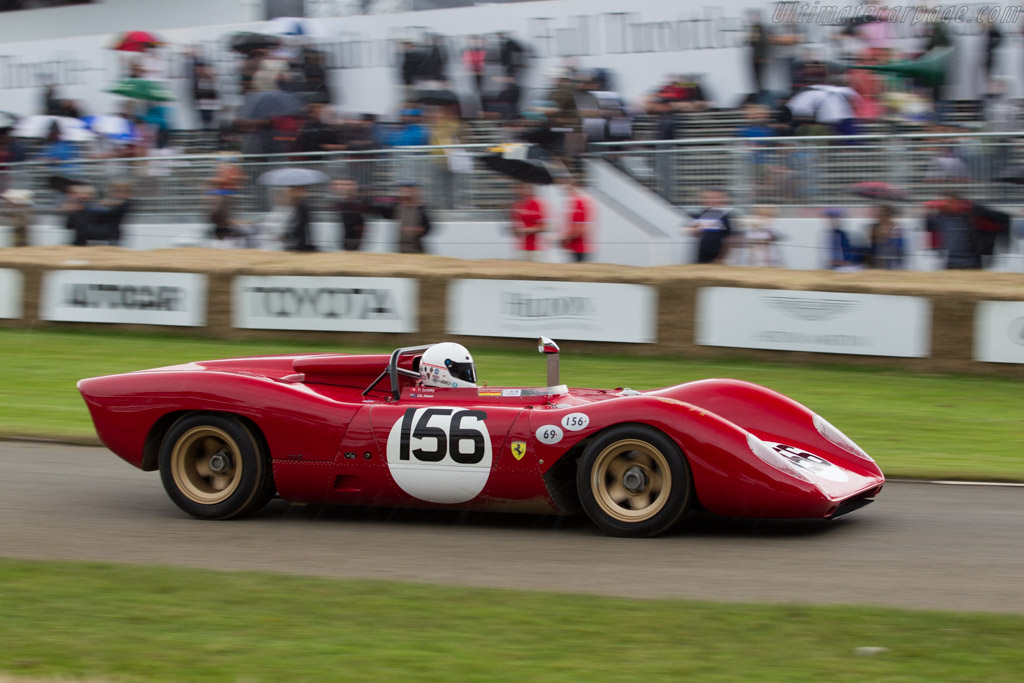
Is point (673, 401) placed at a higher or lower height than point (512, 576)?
higher

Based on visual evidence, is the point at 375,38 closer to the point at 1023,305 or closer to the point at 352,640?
the point at 1023,305

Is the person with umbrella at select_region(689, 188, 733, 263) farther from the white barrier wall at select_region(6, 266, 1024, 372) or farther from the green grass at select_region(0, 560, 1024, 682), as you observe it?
the green grass at select_region(0, 560, 1024, 682)

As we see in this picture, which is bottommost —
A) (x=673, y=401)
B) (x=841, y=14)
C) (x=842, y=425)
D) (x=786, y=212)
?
(x=842, y=425)

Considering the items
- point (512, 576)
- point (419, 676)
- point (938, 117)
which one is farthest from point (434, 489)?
point (938, 117)

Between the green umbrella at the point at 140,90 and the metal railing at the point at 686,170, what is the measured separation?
97.9 inches

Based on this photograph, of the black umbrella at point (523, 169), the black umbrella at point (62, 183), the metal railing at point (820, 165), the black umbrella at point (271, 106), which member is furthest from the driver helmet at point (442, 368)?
the black umbrella at point (62, 183)

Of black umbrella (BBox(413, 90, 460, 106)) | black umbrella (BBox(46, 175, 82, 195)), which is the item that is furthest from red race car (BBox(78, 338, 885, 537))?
black umbrella (BBox(46, 175, 82, 195))

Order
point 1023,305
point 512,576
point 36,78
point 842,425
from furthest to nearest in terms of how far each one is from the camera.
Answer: point 36,78, point 1023,305, point 842,425, point 512,576

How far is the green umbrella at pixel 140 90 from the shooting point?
1891cm

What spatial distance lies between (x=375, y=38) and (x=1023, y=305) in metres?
11.7

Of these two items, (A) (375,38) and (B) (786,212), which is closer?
(B) (786,212)

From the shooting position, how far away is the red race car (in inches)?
223

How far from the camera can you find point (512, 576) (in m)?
5.20

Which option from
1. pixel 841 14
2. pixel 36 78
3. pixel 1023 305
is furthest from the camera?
pixel 36 78
